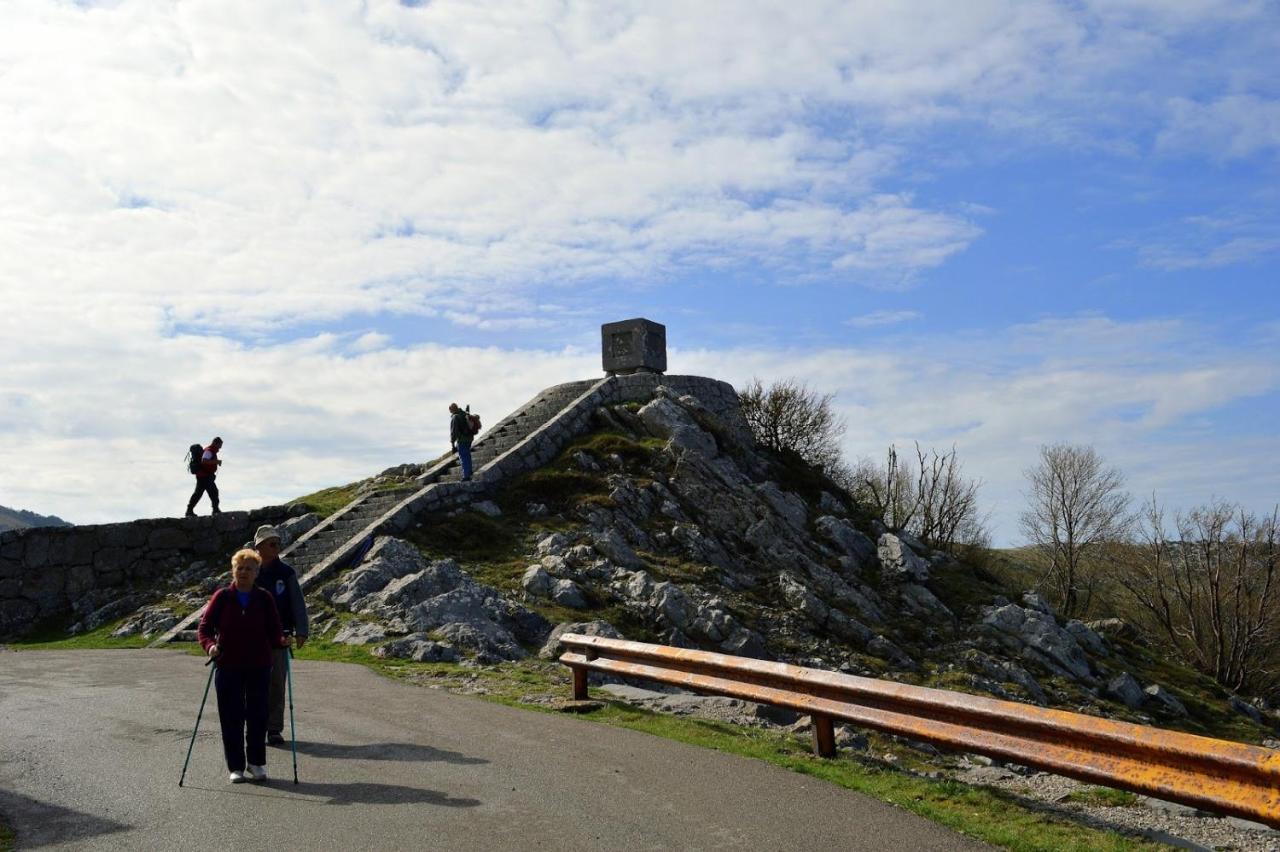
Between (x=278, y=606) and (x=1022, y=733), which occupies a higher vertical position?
(x=278, y=606)

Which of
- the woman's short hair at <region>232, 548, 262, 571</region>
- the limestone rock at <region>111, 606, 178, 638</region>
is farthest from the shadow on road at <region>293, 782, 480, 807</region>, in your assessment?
the limestone rock at <region>111, 606, 178, 638</region>

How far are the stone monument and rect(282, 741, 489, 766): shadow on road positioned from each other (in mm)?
26717

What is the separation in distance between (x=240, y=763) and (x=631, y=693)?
5746mm

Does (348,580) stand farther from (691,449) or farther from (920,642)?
(920,642)

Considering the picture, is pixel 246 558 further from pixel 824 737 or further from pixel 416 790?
pixel 824 737

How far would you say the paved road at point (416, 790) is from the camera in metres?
6.34

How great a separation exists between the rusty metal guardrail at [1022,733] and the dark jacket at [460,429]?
1575cm

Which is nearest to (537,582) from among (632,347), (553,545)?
(553,545)

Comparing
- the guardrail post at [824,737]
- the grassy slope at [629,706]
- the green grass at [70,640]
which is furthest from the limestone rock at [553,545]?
the guardrail post at [824,737]

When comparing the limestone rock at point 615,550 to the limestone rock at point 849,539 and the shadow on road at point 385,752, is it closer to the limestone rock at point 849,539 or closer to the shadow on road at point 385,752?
the limestone rock at point 849,539

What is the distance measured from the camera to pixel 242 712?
317 inches

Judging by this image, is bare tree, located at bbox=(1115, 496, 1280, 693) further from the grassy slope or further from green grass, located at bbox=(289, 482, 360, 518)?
green grass, located at bbox=(289, 482, 360, 518)

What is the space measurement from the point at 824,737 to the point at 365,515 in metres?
18.0

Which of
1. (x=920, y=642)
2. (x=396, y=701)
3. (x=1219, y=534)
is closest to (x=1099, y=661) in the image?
(x=920, y=642)
